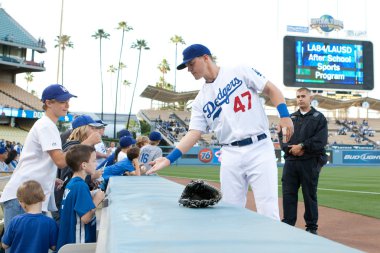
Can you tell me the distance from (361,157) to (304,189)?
31806 millimetres

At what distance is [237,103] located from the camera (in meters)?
4.00

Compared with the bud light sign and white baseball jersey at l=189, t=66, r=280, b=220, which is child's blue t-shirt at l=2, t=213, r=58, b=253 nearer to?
white baseball jersey at l=189, t=66, r=280, b=220

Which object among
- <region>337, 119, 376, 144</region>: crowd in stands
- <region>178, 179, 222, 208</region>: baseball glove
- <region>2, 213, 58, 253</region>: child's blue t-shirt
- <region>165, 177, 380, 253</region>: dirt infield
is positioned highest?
<region>337, 119, 376, 144</region>: crowd in stands

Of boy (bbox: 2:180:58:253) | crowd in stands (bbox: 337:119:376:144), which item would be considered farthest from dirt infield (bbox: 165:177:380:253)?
crowd in stands (bbox: 337:119:376:144)

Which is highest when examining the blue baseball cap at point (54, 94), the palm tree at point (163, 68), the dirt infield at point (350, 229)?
the palm tree at point (163, 68)

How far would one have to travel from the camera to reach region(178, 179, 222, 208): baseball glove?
2826 mm

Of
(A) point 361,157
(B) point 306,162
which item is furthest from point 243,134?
(A) point 361,157

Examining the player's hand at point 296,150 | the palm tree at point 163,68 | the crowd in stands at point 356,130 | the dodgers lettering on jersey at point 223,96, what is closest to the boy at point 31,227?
the dodgers lettering on jersey at point 223,96

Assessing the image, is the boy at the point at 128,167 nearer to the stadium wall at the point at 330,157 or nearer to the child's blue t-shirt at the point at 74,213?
the child's blue t-shirt at the point at 74,213

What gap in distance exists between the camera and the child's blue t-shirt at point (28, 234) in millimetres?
3430

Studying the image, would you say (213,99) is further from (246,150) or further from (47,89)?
(47,89)

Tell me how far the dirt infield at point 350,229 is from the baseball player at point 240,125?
6.58 feet

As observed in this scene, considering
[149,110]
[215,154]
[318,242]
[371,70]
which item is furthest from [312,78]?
[318,242]

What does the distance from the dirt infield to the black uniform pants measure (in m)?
0.43
